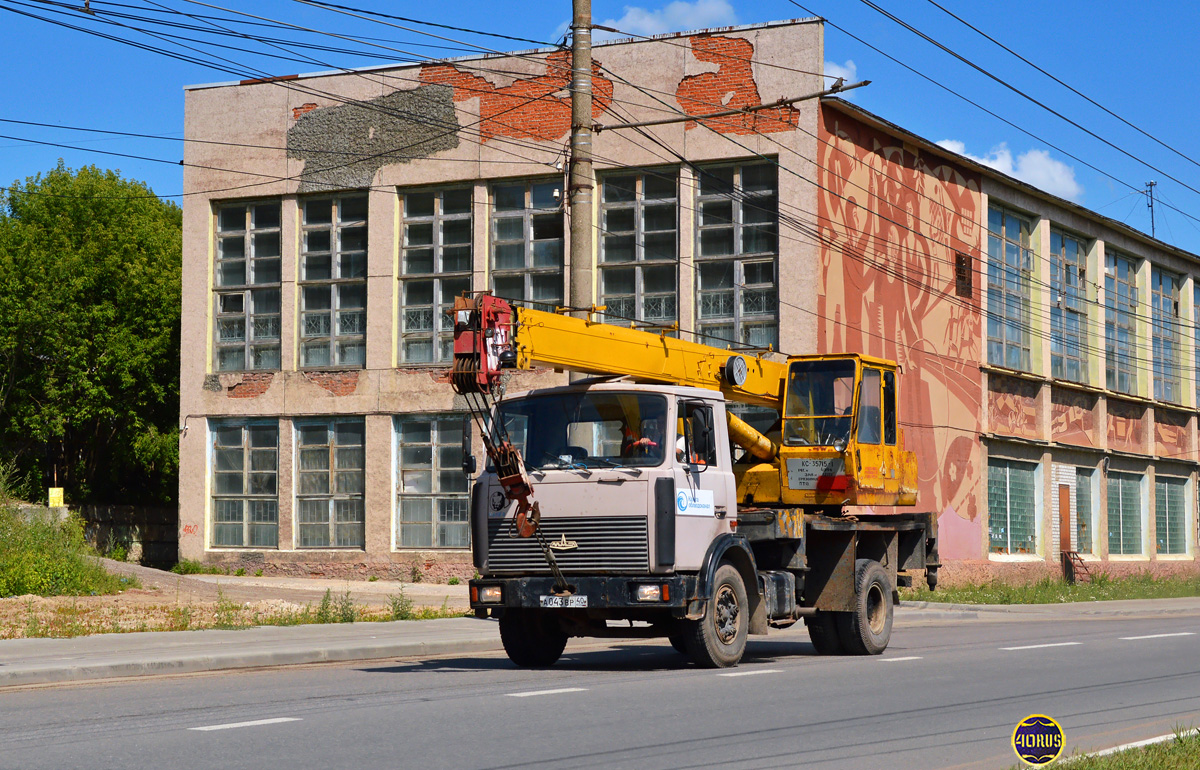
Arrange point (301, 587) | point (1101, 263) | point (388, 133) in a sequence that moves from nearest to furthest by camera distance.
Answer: point (301, 587) → point (388, 133) → point (1101, 263)

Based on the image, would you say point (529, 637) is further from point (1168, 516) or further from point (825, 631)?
point (1168, 516)

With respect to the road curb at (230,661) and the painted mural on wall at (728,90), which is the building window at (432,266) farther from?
the road curb at (230,661)

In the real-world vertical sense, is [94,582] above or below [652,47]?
below

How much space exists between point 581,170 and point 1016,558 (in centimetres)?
2418

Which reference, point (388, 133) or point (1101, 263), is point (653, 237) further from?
point (1101, 263)

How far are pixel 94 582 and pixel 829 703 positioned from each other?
16.9m

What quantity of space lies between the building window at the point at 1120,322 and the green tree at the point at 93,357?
95.6 feet

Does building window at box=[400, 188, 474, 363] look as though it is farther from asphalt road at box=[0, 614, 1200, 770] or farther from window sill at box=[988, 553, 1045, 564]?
asphalt road at box=[0, 614, 1200, 770]

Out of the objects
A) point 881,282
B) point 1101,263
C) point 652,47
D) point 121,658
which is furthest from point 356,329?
point 1101,263

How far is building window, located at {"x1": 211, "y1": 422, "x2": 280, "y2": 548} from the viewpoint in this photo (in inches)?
1331

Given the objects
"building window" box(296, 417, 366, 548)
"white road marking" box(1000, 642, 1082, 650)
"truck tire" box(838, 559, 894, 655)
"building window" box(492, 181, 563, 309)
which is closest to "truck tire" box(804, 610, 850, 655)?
"truck tire" box(838, 559, 894, 655)

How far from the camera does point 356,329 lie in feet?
109

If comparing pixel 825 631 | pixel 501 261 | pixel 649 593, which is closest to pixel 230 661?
pixel 649 593

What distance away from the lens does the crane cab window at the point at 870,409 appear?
1666 centimetres
